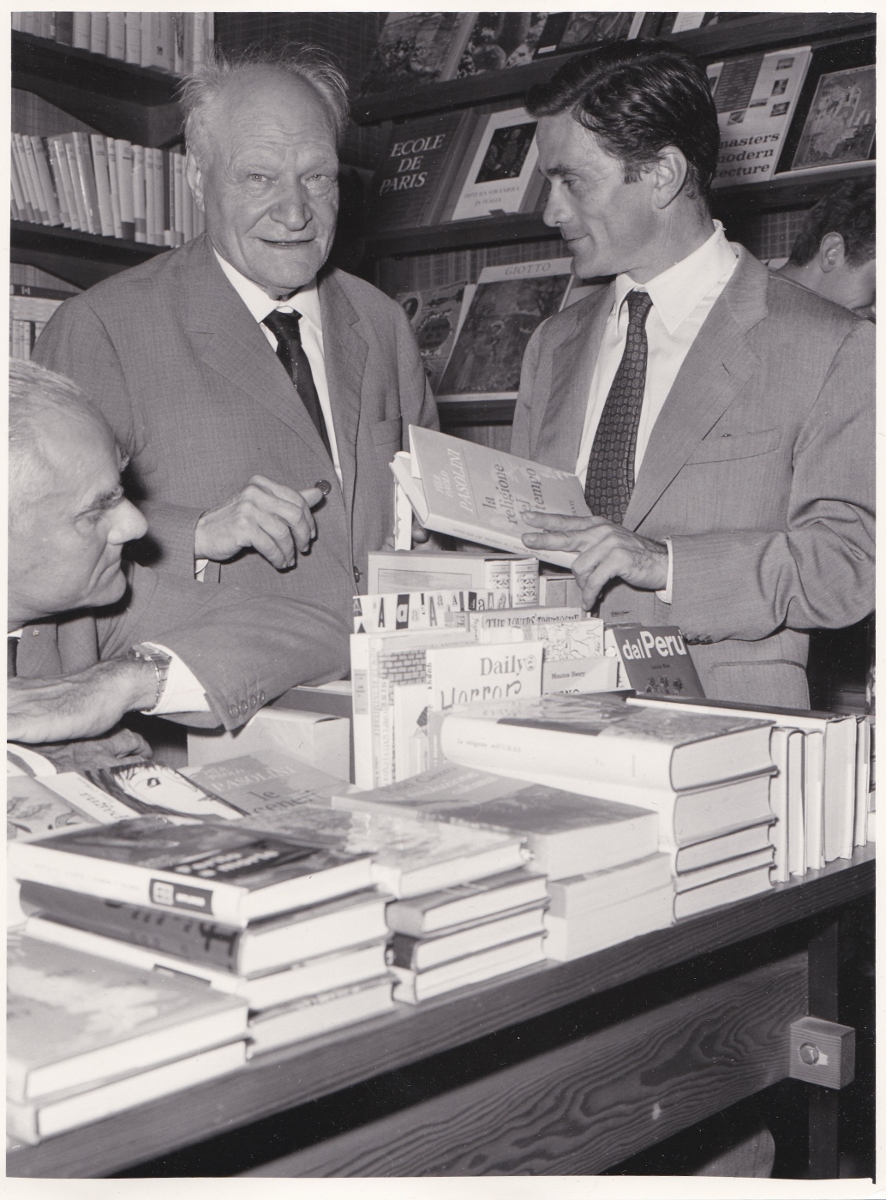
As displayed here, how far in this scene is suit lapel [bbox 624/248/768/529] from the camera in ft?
6.59

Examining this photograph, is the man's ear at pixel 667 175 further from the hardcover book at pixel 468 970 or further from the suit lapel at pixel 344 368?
the hardcover book at pixel 468 970

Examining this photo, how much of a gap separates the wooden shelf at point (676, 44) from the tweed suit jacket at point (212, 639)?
2233 mm

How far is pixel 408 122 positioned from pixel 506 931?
363cm

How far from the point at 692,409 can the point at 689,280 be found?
284mm

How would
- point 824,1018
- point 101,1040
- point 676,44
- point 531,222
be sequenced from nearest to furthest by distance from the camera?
point 101,1040 → point 824,1018 → point 676,44 → point 531,222

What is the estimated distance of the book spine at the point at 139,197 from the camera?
132 inches

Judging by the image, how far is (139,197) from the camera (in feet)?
11.1

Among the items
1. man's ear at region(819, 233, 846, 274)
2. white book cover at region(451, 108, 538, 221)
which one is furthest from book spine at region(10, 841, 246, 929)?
white book cover at region(451, 108, 538, 221)

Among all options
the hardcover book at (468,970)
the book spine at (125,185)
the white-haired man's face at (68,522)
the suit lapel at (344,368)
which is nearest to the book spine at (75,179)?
the book spine at (125,185)

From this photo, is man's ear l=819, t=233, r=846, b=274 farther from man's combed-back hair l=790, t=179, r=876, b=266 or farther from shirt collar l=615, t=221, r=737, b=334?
shirt collar l=615, t=221, r=737, b=334

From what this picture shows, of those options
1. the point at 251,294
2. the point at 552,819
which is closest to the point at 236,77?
the point at 251,294

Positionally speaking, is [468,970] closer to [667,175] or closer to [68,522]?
[68,522]

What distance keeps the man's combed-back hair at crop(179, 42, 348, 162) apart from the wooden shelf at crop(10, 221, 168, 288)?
40.7 inches

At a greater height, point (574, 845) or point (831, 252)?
point (831, 252)
